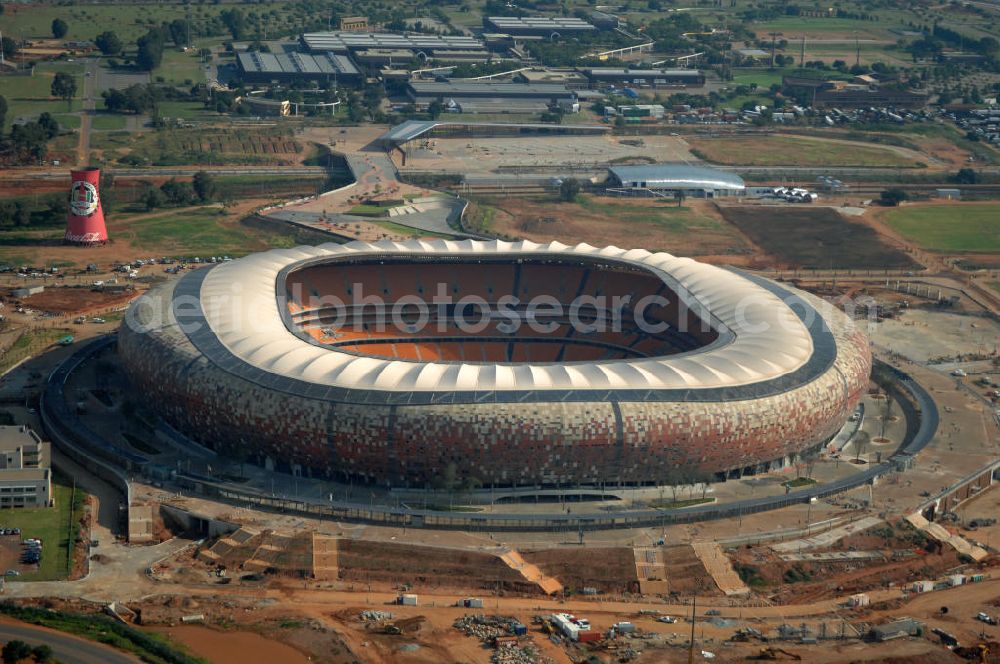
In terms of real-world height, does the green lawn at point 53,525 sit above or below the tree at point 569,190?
below

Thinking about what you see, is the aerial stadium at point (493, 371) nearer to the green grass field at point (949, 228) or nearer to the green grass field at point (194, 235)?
the green grass field at point (194, 235)

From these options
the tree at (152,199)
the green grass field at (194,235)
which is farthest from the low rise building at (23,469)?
the tree at (152,199)

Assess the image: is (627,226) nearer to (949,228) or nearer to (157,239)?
(949,228)

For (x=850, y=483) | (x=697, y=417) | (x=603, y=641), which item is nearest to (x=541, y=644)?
(x=603, y=641)

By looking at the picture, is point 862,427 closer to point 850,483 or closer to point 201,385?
point 850,483

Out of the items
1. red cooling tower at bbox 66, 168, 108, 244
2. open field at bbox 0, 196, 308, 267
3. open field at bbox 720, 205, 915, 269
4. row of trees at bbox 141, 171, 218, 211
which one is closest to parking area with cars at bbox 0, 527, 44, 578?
open field at bbox 0, 196, 308, 267

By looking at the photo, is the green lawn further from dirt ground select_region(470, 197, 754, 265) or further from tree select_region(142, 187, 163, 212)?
tree select_region(142, 187, 163, 212)
